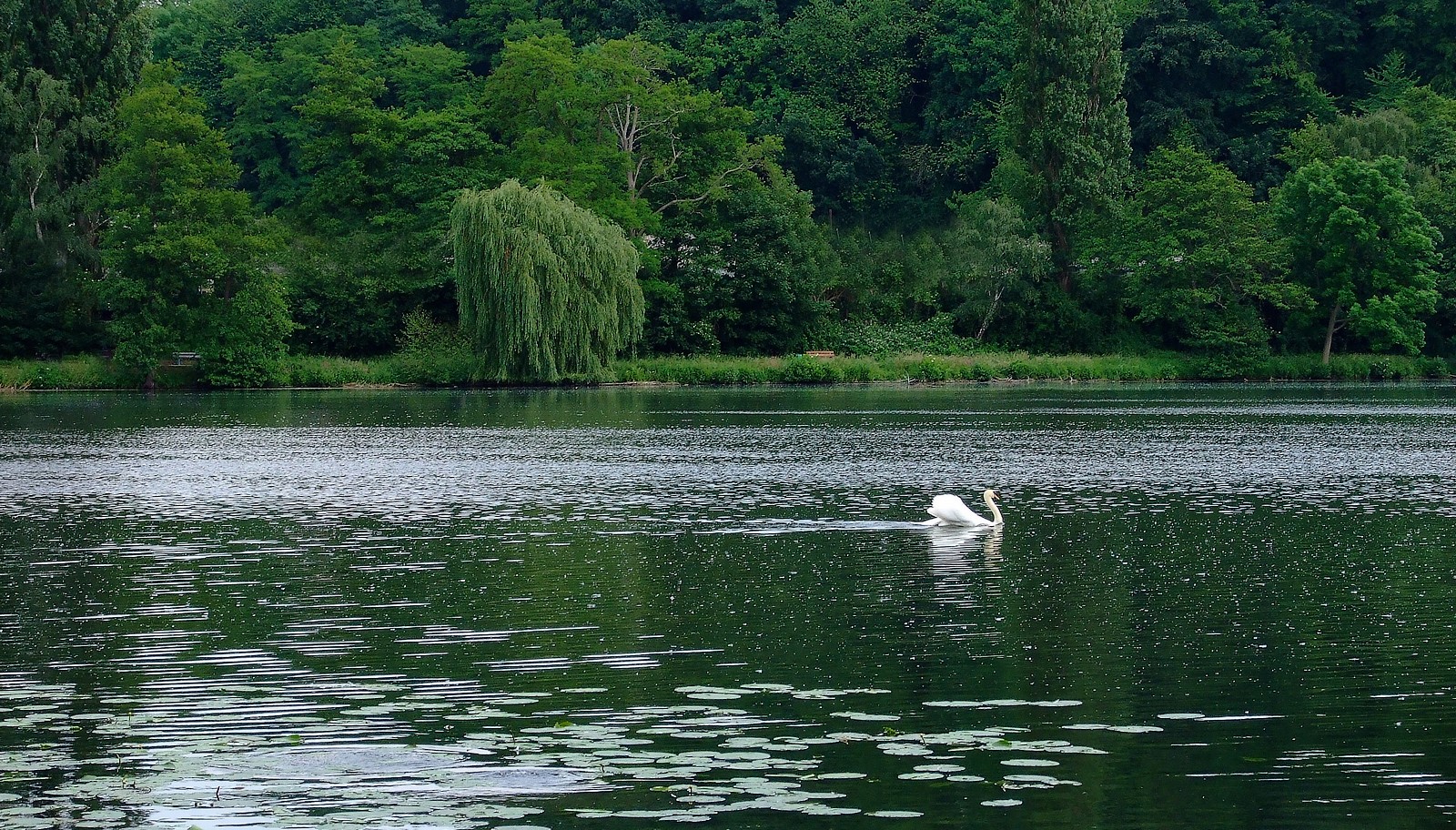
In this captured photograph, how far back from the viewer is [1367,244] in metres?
76.6

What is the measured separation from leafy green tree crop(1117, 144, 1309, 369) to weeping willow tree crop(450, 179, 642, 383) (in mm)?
25832

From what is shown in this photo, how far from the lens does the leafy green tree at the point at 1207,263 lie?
7806cm

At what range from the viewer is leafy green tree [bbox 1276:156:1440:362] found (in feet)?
249

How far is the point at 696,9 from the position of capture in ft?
349

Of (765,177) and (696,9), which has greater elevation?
(696,9)

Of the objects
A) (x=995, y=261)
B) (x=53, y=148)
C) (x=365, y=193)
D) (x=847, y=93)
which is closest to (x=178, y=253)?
(x=53, y=148)

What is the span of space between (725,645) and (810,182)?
3303 inches

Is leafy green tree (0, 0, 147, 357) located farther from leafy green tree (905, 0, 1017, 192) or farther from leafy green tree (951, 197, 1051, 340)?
leafy green tree (905, 0, 1017, 192)

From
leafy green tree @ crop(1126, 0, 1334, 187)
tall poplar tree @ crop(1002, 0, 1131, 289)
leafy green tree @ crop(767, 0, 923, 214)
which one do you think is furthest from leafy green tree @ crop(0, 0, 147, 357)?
leafy green tree @ crop(1126, 0, 1334, 187)

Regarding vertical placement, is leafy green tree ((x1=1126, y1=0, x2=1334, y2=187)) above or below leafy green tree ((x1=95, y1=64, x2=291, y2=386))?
above

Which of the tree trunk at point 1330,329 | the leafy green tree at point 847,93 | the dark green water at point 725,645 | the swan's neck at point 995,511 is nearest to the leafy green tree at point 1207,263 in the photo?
the tree trunk at point 1330,329

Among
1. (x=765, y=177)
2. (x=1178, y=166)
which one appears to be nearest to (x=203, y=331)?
(x=765, y=177)

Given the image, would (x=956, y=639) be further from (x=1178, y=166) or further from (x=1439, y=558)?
(x=1178, y=166)

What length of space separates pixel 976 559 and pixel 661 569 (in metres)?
4.27
